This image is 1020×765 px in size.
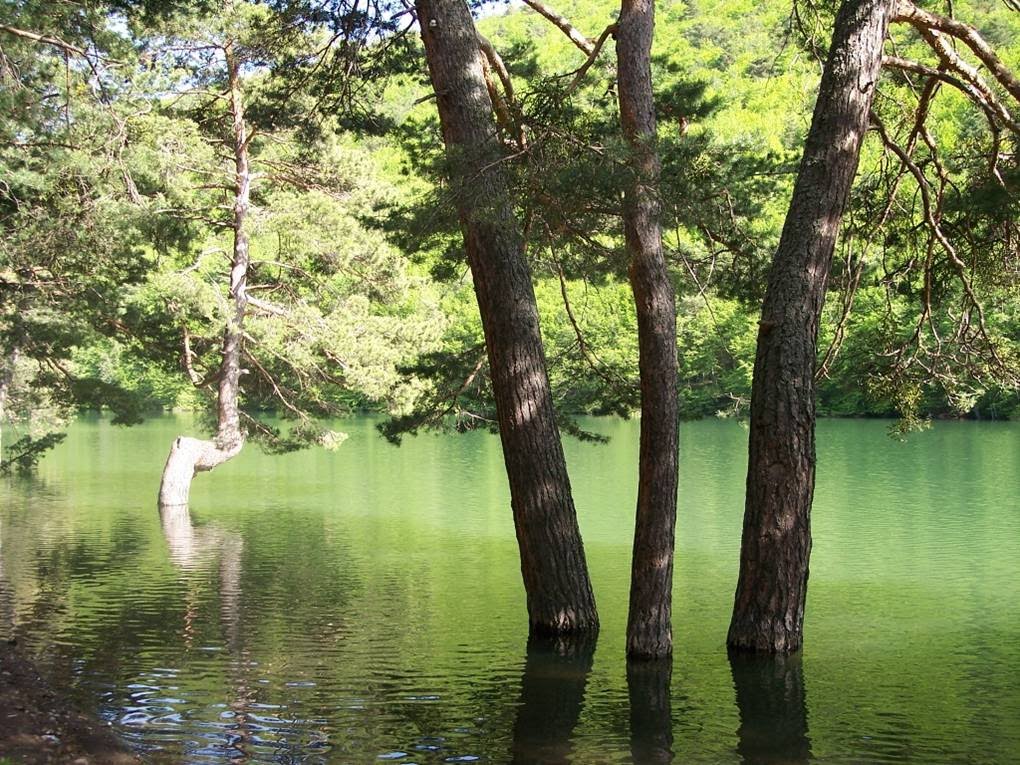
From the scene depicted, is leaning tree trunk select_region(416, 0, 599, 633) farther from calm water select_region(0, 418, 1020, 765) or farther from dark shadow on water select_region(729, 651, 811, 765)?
dark shadow on water select_region(729, 651, 811, 765)

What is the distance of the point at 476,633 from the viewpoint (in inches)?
356

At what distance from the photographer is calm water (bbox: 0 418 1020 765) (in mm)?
6180

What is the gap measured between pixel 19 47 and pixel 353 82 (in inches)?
119

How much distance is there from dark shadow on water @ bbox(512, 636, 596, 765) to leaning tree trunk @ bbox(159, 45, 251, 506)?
461 inches

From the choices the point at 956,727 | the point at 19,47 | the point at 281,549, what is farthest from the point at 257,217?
the point at 956,727

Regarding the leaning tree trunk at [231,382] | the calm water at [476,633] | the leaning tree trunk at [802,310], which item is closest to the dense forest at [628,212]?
the leaning tree trunk at [802,310]

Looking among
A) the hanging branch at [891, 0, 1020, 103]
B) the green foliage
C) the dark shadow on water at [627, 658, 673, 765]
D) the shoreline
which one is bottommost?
the dark shadow on water at [627, 658, 673, 765]

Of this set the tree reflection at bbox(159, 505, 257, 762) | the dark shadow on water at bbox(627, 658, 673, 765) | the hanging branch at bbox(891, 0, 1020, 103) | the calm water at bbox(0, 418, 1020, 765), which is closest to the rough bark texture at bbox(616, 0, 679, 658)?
the dark shadow on water at bbox(627, 658, 673, 765)

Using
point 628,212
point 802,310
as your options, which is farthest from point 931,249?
point 628,212

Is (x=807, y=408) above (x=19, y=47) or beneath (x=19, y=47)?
beneath

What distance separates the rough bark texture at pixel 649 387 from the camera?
765cm

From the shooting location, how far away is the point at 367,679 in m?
7.52

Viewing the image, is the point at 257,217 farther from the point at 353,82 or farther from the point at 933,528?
the point at 933,528

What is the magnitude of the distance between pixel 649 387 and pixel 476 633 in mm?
2507
